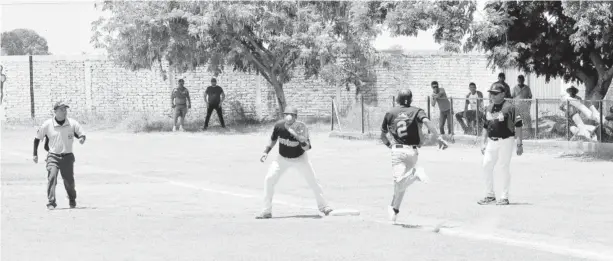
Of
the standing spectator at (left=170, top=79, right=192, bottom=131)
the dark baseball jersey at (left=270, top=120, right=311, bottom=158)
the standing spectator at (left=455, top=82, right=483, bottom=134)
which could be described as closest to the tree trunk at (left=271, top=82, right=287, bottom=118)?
the standing spectator at (left=170, top=79, right=192, bottom=131)

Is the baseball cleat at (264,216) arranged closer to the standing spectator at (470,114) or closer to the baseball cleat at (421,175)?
the baseball cleat at (421,175)

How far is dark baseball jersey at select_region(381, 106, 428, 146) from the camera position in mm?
12992

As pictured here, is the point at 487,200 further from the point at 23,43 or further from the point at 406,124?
the point at 23,43

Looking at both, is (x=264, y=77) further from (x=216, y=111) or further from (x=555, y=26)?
(x=555, y=26)

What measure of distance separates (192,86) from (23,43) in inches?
1703

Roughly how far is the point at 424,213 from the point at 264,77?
22.3 m

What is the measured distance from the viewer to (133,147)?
28656 mm

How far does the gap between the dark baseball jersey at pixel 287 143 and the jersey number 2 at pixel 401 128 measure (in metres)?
1.38

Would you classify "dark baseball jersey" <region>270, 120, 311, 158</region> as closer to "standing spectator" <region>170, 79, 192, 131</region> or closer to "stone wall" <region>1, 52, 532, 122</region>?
"standing spectator" <region>170, 79, 192, 131</region>

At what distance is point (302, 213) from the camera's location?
14.6 m

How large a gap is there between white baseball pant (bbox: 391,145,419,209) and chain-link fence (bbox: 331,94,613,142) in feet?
27.5

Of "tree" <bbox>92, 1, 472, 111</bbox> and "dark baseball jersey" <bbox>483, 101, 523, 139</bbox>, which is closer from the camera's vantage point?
"dark baseball jersey" <bbox>483, 101, 523, 139</bbox>

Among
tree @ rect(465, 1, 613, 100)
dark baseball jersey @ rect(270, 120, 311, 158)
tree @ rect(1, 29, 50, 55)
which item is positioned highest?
tree @ rect(1, 29, 50, 55)

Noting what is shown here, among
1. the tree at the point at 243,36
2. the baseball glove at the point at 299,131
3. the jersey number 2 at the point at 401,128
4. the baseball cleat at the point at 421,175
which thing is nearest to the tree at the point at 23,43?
the tree at the point at 243,36
